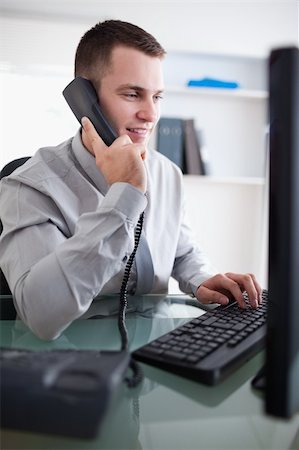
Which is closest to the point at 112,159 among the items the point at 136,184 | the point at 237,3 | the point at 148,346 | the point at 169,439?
the point at 136,184

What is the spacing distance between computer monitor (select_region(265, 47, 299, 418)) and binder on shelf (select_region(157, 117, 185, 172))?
2339mm

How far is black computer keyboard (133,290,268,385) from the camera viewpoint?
1.82 feet

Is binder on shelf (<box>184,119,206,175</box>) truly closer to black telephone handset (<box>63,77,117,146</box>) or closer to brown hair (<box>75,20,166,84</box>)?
brown hair (<box>75,20,166,84</box>)

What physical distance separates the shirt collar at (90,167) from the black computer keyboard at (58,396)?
712 millimetres

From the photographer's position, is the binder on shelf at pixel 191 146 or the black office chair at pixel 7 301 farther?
the binder on shelf at pixel 191 146

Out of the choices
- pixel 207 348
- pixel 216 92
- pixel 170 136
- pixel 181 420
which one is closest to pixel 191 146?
pixel 170 136

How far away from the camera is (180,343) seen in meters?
0.63

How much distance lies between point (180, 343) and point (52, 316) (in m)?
0.21

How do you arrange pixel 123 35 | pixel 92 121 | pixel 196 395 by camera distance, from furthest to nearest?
pixel 123 35
pixel 92 121
pixel 196 395

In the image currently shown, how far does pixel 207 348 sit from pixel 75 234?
0.29 m

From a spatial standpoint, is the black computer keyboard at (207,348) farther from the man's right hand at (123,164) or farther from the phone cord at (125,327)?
the man's right hand at (123,164)

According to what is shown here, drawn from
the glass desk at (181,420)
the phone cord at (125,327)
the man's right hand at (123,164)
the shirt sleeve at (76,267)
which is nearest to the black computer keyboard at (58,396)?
the glass desk at (181,420)

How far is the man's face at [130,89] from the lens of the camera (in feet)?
3.62

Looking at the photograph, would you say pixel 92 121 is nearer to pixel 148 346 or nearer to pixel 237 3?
pixel 148 346
